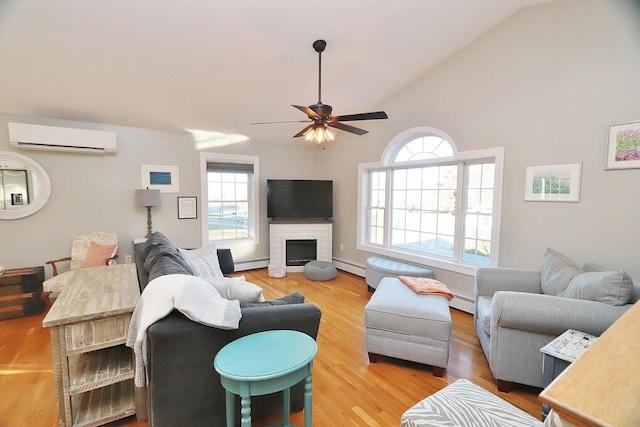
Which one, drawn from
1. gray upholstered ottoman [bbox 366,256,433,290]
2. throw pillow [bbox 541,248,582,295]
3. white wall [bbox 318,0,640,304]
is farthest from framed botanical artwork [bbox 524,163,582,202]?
gray upholstered ottoman [bbox 366,256,433,290]

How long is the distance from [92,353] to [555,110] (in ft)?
14.8

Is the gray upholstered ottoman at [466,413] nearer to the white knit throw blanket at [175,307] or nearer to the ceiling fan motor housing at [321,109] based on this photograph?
the white knit throw blanket at [175,307]

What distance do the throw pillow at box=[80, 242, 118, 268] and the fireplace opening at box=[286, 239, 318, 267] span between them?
8.88ft

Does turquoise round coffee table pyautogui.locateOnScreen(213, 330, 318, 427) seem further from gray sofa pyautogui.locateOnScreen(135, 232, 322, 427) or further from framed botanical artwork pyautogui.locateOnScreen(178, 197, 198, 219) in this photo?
framed botanical artwork pyautogui.locateOnScreen(178, 197, 198, 219)

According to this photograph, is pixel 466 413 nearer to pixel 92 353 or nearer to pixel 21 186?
pixel 92 353

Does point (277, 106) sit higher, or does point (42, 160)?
point (277, 106)

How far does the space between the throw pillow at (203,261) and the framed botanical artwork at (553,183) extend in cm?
348

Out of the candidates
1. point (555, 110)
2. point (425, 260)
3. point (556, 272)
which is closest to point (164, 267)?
point (556, 272)

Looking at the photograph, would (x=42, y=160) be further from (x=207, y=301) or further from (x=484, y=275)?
(x=484, y=275)

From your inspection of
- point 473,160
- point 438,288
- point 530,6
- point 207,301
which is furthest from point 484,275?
point 530,6

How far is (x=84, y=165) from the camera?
158 inches

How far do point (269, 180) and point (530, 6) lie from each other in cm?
417

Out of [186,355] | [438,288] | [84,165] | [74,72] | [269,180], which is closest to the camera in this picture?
[186,355]

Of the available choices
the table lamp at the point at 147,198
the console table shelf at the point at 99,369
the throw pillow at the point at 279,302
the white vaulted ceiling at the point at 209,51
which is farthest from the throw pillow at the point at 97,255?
the throw pillow at the point at 279,302
